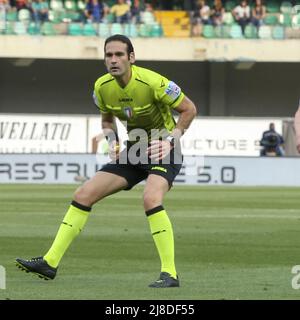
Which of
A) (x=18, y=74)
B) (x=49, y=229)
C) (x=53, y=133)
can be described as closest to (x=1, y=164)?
(x=53, y=133)

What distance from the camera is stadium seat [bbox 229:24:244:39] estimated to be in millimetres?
44750

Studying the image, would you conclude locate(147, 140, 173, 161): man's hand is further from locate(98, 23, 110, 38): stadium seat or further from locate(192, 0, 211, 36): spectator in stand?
locate(192, 0, 211, 36): spectator in stand

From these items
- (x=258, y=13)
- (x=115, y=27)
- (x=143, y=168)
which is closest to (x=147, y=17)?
(x=115, y=27)

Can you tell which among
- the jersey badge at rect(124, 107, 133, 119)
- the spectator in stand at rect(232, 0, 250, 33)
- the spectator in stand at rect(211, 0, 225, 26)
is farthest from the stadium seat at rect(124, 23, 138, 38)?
the jersey badge at rect(124, 107, 133, 119)

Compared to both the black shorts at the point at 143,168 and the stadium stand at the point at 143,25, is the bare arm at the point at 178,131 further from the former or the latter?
the stadium stand at the point at 143,25

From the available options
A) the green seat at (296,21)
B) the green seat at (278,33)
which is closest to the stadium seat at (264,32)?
the green seat at (278,33)

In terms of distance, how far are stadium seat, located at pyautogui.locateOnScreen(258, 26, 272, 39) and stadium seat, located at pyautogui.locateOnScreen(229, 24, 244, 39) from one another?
0.76 metres

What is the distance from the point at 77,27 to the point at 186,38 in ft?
14.3

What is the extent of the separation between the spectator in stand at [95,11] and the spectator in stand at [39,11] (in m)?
1.69

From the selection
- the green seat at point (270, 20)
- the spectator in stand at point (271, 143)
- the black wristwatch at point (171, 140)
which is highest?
the black wristwatch at point (171, 140)

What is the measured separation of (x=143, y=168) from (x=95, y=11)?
36.0 metres

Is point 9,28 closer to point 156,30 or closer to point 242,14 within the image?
point 156,30

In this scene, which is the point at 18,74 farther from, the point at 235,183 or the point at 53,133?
the point at 235,183

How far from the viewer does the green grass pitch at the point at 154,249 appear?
9.67 metres
